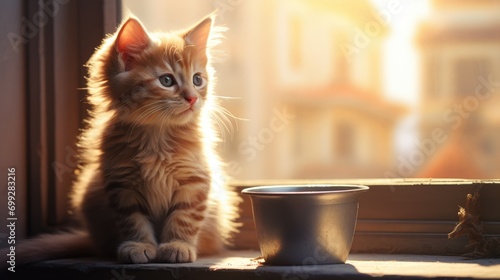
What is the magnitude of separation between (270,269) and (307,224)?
0.38 ft

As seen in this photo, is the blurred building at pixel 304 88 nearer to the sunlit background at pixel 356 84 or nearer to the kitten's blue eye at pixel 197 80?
the sunlit background at pixel 356 84

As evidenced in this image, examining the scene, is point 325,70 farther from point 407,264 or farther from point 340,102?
point 407,264

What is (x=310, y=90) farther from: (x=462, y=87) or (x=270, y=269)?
(x=270, y=269)

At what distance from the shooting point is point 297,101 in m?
1.67

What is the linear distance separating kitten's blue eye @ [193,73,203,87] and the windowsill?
0.42m

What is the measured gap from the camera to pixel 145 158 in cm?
133

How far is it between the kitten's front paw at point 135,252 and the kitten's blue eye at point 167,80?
0.36 m

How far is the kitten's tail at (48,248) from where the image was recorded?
1.37 m

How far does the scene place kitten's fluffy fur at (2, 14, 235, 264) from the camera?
→ 134cm

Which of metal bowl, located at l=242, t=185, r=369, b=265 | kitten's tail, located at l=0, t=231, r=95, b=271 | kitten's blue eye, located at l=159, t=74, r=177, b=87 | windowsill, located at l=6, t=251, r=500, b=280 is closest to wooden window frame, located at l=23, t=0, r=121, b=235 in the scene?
kitten's tail, located at l=0, t=231, r=95, b=271

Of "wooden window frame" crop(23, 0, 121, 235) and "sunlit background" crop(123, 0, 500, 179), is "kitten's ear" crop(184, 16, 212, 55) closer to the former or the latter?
"sunlit background" crop(123, 0, 500, 179)

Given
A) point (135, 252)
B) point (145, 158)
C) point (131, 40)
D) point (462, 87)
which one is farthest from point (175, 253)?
point (462, 87)

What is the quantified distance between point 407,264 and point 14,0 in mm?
1101

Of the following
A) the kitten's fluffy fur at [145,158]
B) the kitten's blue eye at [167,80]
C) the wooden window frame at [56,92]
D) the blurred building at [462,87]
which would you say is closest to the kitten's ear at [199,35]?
the kitten's fluffy fur at [145,158]
